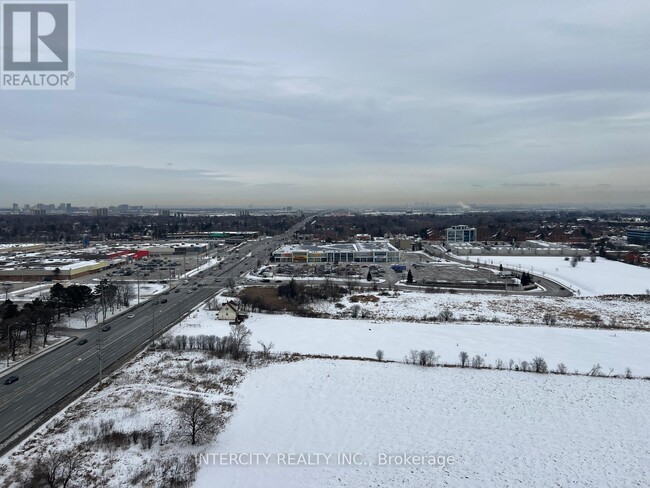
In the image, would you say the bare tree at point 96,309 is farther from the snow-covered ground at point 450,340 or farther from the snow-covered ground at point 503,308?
the snow-covered ground at point 503,308

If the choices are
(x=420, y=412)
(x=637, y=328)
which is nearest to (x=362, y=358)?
(x=420, y=412)

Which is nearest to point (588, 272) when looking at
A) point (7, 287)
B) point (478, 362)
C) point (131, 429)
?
point (478, 362)

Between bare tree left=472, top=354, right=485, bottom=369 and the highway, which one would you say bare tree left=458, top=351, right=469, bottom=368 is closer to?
bare tree left=472, top=354, right=485, bottom=369

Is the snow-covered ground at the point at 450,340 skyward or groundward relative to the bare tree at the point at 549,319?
groundward

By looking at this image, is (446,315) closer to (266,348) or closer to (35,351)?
(266,348)

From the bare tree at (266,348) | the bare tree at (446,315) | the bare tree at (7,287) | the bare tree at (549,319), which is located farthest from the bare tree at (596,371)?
the bare tree at (7,287)
